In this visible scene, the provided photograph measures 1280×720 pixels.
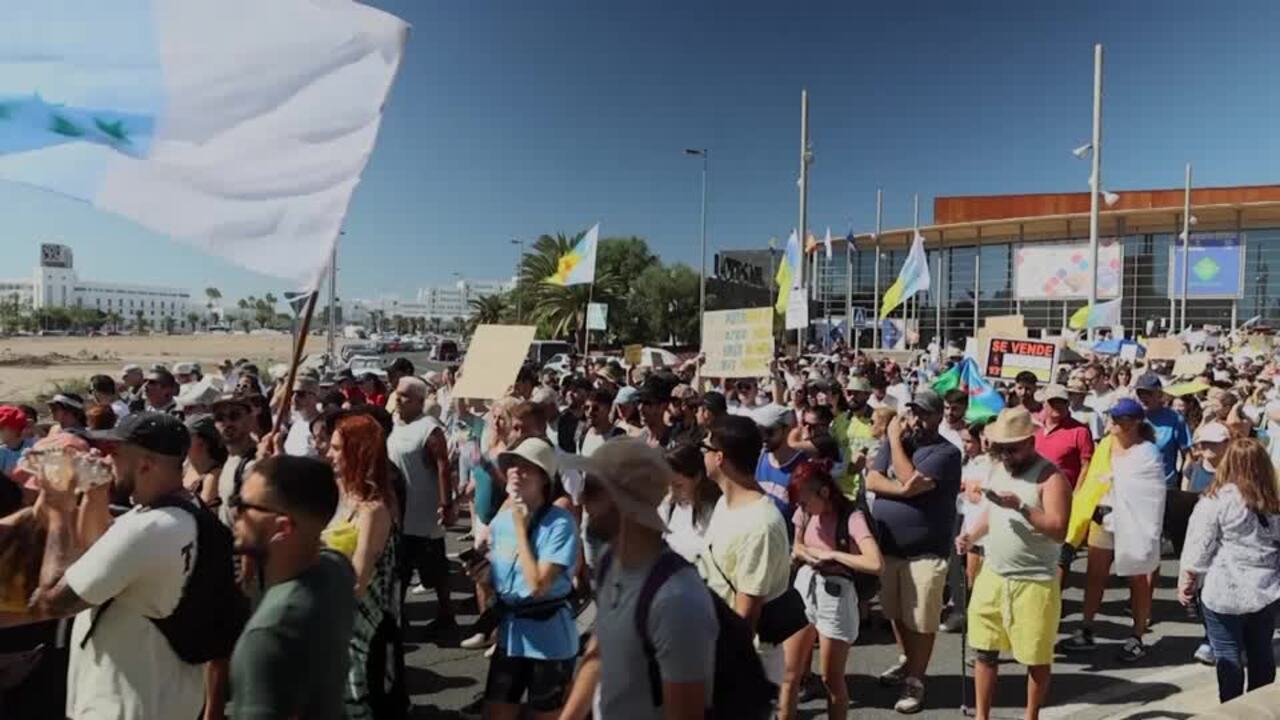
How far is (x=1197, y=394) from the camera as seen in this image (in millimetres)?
10914

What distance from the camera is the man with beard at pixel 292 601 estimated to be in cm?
209

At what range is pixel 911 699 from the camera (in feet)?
16.1

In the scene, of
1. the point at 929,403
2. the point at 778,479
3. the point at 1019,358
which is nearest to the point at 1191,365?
the point at 1019,358

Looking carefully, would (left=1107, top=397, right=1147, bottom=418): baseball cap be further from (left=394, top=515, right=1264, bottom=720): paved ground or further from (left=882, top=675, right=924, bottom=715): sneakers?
(left=882, top=675, right=924, bottom=715): sneakers

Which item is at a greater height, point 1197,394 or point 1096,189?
point 1096,189

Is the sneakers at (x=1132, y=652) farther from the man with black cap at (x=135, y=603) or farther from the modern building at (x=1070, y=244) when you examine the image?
the modern building at (x=1070, y=244)

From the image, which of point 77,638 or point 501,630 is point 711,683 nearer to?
point 501,630

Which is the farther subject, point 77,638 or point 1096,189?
point 1096,189

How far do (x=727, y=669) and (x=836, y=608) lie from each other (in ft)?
7.41

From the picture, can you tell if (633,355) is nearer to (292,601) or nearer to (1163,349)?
(1163,349)

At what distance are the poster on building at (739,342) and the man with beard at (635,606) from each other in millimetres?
7212

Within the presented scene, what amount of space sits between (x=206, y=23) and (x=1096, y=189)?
1817 centimetres

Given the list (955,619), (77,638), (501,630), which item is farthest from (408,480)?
(955,619)

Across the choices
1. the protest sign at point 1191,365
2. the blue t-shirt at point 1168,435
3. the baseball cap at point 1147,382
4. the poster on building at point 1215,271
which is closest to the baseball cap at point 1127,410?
the blue t-shirt at point 1168,435
